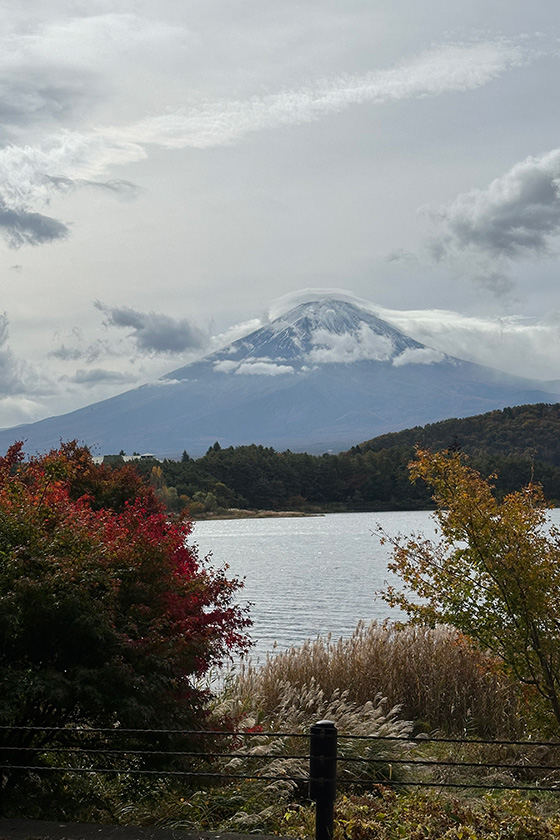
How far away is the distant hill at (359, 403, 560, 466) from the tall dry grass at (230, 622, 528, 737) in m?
118

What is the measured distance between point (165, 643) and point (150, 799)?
5.28 ft

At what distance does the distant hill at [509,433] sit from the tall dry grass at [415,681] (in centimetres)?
11822

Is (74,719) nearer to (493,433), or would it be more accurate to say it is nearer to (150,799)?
(150,799)

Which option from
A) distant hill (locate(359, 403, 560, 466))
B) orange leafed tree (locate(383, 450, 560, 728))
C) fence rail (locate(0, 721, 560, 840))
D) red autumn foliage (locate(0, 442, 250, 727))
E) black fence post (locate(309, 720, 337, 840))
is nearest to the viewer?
black fence post (locate(309, 720, 337, 840))

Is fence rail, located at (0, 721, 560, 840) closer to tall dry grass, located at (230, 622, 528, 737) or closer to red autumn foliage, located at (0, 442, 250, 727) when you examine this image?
red autumn foliage, located at (0, 442, 250, 727)

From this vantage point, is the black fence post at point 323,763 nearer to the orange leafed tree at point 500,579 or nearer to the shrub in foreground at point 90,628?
the shrub in foreground at point 90,628

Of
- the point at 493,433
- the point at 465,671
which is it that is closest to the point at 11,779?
the point at 465,671

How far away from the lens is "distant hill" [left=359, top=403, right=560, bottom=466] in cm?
13475

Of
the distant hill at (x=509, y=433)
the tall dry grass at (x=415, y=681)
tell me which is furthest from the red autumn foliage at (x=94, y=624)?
the distant hill at (x=509, y=433)

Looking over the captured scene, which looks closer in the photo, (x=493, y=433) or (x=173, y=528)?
(x=173, y=528)

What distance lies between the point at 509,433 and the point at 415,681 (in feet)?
419

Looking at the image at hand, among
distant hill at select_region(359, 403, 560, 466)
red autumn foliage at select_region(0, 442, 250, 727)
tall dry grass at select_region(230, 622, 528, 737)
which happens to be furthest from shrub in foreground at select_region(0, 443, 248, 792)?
distant hill at select_region(359, 403, 560, 466)

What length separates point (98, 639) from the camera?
27.1 feet

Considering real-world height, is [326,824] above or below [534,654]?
below
